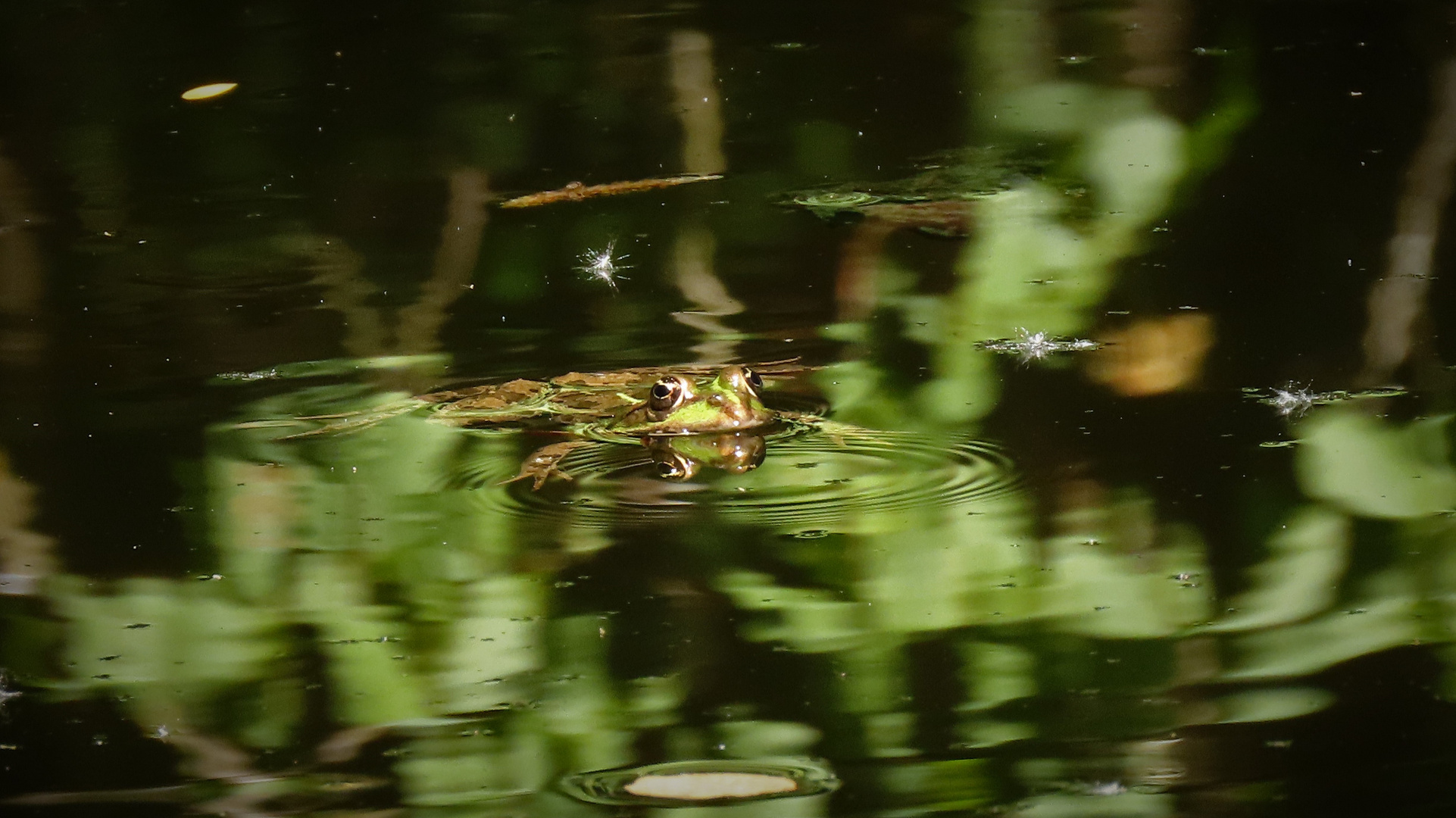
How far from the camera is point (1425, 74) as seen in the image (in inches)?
Answer: 156

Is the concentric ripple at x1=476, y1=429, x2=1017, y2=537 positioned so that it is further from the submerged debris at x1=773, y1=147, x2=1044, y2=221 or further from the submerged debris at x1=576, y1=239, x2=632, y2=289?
the submerged debris at x1=773, y1=147, x2=1044, y2=221

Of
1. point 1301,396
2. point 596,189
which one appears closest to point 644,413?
point 1301,396

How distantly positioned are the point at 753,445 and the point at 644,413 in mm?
186

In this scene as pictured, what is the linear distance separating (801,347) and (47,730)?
1380 mm

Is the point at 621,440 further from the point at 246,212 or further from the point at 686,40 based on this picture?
the point at 686,40

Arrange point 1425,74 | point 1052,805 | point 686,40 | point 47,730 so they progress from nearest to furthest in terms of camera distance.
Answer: point 1052,805 < point 47,730 < point 1425,74 < point 686,40

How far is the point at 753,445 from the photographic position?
2.39 metres

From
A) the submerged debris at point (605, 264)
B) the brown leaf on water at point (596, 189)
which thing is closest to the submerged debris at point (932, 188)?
the brown leaf on water at point (596, 189)

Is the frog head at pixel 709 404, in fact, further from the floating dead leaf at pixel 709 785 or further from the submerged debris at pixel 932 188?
the submerged debris at pixel 932 188

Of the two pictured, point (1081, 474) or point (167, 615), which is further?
point (1081, 474)

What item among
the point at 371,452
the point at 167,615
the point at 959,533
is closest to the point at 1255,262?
the point at 959,533

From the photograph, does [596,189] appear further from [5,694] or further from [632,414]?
[5,694]

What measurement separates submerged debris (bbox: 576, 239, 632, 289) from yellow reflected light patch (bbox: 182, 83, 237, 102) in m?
1.81

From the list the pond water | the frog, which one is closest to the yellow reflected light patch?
the pond water
